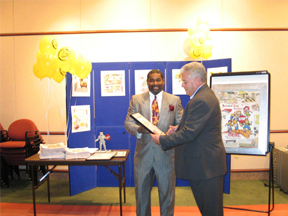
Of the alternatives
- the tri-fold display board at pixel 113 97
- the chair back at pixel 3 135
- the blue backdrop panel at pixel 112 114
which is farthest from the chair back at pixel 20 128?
the blue backdrop panel at pixel 112 114

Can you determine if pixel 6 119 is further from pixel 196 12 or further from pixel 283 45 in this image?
pixel 283 45

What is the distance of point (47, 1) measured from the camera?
4.43 m

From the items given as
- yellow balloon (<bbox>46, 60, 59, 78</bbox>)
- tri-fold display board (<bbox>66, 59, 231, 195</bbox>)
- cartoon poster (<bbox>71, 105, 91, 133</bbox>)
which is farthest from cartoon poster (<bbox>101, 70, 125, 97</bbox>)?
yellow balloon (<bbox>46, 60, 59, 78</bbox>)

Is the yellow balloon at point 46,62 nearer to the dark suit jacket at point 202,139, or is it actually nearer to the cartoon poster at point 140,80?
the cartoon poster at point 140,80

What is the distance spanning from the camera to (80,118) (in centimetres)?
357

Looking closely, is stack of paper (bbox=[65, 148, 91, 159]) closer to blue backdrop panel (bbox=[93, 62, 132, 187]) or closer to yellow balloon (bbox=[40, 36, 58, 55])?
blue backdrop panel (bbox=[93, 62, 132, 187])

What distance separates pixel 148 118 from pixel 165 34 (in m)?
2.61

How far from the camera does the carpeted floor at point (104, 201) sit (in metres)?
2.93

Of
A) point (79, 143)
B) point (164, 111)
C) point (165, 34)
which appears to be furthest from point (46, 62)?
point (165, 34)

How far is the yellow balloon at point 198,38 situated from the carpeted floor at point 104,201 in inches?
108

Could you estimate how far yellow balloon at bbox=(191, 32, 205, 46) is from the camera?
12.0 ft

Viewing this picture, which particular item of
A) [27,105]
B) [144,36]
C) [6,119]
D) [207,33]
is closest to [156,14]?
[144,36]

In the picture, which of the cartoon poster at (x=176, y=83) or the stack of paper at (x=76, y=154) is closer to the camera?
the stack of paper at (x=76, y=154)

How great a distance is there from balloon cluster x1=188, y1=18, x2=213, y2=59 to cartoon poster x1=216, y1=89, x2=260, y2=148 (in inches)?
51.7
